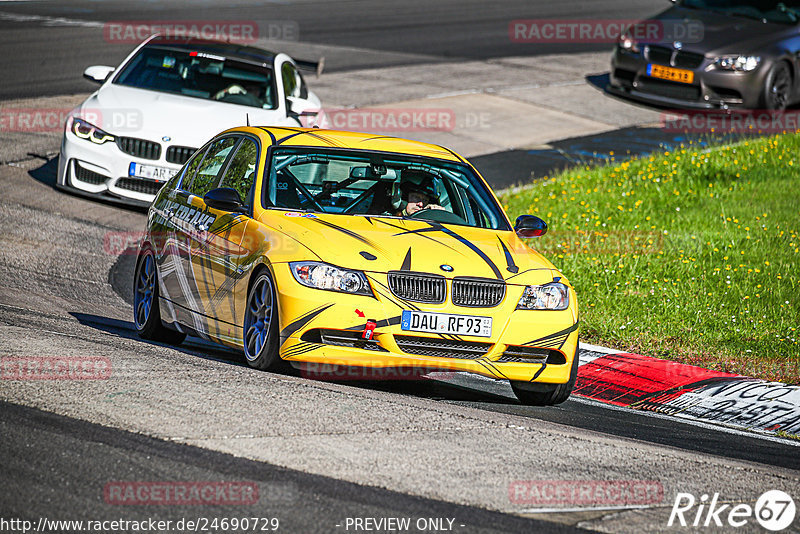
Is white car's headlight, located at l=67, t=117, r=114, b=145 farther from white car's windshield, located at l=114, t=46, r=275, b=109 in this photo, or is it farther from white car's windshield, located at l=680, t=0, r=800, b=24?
white car's windshield, located at l=680, t=0, r=800, b=24

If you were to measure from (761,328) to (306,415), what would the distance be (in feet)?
18.1

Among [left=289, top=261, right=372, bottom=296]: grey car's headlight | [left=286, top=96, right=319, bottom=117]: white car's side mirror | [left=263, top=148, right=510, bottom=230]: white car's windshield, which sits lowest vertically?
[left=286, top=96, right=319, bottom=117]: white car's side mirror

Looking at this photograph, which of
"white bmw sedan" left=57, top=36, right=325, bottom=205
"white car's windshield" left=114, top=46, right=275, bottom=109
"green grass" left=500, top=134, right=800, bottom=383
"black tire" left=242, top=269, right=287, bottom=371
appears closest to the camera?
"black tire" left=242, top=269, right=287, bottom=371

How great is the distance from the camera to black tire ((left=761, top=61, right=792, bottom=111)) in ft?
66.9

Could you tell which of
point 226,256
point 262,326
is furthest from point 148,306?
point 262,326

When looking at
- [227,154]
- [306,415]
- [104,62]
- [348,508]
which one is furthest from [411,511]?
[104,62]

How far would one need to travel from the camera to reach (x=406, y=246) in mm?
7523

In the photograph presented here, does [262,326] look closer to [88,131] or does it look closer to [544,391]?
[544,391]

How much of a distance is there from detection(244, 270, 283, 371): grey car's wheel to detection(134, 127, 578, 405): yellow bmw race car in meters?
0.01

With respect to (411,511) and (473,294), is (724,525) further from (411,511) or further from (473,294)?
(473,294)

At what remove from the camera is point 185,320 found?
8.52 meters

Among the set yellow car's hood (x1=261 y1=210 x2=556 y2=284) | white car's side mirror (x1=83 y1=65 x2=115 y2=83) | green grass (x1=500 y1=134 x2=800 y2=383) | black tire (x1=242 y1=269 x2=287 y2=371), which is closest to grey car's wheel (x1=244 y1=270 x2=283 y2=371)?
black tire (x1=242 y1=269 x2=287 y2=371)

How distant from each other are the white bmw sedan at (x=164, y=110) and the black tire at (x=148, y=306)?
3633 mm

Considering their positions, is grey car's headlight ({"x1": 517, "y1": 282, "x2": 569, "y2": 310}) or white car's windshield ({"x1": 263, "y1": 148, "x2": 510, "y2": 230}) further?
white car's windshield ({"x1": 263, "y1": 148, "x2": 510, "y2": 230})
